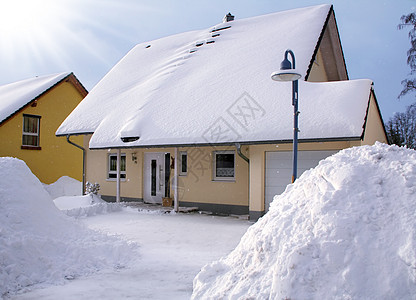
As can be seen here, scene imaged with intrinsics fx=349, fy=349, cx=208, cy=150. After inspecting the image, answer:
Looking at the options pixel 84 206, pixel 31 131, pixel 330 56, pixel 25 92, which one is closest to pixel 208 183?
pixel 84 206

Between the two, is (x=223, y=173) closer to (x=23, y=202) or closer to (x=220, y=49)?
(x=220, y=49)

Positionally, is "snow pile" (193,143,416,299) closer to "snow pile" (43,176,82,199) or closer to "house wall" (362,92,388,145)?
"house wall" (362,92,388,145)

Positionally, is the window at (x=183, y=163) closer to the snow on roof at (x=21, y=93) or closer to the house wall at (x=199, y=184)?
the house wall at (x=199, y=184)

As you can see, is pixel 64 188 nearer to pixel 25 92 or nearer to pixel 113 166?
pixel 113 166

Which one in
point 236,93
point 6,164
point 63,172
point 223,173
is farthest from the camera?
point 63,172

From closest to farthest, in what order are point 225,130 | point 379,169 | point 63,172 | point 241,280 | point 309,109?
point 241,280 → point 379,169 → point 309,109 → point 225,130 → point 63,172

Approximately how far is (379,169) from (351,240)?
1.11m

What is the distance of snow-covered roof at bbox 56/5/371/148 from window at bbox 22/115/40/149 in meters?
5.72

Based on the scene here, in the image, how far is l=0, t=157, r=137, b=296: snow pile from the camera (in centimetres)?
505

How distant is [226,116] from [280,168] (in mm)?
A: 2280

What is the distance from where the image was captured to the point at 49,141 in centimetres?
2067

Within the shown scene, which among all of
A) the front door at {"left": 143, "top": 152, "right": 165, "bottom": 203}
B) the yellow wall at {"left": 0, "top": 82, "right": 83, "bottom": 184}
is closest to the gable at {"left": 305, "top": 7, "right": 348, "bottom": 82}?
the front door at {"left": 143, "top": 152, "right": 165, "bottom": 203}

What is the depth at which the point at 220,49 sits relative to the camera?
1541cm

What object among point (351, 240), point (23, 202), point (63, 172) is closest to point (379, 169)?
point (351, 240)
